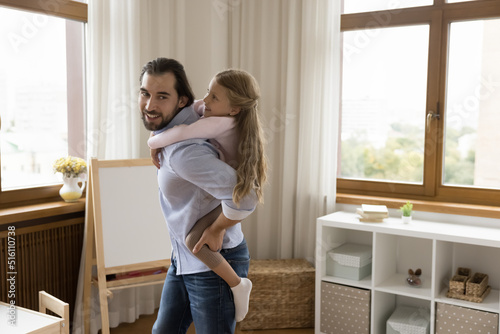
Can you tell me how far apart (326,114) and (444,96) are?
72 cm

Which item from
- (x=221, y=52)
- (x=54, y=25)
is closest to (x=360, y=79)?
(x=221, y=52)

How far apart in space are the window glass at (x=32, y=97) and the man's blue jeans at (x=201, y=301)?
1747mm

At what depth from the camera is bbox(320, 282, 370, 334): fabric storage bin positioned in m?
3.02

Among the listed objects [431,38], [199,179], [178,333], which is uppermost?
[431,38]

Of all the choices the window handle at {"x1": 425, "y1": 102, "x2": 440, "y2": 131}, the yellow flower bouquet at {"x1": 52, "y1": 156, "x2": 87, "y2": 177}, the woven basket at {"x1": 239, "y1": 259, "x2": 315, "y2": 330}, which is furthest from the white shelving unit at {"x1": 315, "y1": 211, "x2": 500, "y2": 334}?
A: the yellow flower bouquet at {"x1": 52, "y1": 156, "x2": 87, "y2": 177}

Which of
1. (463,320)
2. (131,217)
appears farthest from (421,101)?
(131,217)

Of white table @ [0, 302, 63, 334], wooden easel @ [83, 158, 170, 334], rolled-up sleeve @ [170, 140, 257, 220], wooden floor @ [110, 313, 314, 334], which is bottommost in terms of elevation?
wooden floor @ [110, 313, 314, 334]

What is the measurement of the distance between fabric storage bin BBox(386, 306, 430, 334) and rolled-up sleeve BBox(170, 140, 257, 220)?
6.17 feet

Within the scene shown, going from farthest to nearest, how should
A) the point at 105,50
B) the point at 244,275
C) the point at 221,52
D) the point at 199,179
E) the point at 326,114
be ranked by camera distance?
the point at 221,52, the point at 326,114, the point at 105,50, the point at 244,275, the point at 199,179

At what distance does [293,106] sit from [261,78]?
308mm

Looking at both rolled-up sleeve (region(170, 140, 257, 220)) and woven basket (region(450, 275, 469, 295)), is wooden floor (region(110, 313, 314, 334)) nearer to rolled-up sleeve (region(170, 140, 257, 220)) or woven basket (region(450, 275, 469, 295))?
woven basket (region(450, 275, 469, 295))

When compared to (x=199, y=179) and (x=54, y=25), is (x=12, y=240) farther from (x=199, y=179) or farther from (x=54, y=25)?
(x=199, y=179)

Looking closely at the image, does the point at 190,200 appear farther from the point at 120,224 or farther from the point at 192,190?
the point at 120,224

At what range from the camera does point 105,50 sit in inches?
124
